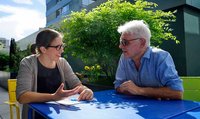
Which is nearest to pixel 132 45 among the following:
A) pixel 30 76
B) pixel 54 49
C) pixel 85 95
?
pixel 85 95

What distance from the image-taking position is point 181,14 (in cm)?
893

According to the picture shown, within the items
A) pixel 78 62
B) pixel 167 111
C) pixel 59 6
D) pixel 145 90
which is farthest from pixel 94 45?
pixel 59 6

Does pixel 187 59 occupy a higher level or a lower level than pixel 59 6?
lower

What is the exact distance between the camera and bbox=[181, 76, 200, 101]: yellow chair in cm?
267

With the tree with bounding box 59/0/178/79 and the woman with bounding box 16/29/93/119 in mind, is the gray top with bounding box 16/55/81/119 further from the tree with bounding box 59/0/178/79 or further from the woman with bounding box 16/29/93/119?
the tree with bounding box 59/0/178/79

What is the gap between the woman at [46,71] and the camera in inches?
93.0

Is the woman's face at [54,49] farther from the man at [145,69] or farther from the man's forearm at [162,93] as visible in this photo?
the man's forearm at [162,93]

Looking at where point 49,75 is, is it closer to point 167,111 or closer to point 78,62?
point 167,111

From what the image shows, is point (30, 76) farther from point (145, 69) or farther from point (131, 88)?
point (145, 69)

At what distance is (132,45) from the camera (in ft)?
8.46

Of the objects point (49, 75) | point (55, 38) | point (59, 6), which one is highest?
point (59, 6)

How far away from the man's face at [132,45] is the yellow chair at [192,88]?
2.10 ft

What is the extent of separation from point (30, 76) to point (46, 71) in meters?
0.28

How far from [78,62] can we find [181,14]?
535 cm
